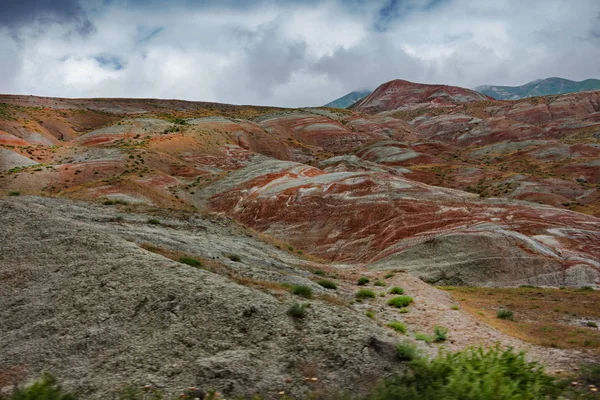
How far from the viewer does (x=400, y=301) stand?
661 inches

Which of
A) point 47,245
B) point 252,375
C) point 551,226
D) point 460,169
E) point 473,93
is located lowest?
point 252,375

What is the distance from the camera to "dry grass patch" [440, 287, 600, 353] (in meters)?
14.4

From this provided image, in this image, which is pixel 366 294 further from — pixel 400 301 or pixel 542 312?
pixel 542 312

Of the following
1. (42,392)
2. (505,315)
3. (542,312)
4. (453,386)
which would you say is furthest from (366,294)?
(42,392)

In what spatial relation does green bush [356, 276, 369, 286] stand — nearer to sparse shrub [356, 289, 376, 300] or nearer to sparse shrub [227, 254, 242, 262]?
sparse shrub [356, 289, 376, 300]

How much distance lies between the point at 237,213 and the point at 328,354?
140ft

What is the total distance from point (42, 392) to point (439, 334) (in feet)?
34.4

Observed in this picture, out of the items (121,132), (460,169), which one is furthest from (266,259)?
(121,132)

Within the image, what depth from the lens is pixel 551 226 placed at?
125 ft

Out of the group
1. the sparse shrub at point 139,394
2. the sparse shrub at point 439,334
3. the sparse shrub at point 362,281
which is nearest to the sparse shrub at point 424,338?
the sparse shrub at point 439,334

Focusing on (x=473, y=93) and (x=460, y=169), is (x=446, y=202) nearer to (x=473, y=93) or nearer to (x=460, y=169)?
(x=460, y=169)

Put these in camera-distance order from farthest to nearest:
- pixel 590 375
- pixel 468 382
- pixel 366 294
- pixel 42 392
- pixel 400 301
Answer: pixel 366 294 < pixel 400 301 < pixel 590 375 < pixel 42 392 < pixel 468 382

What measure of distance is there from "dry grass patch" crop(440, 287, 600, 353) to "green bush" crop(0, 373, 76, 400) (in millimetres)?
13284

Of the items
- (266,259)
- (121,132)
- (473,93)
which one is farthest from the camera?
(473,93)
